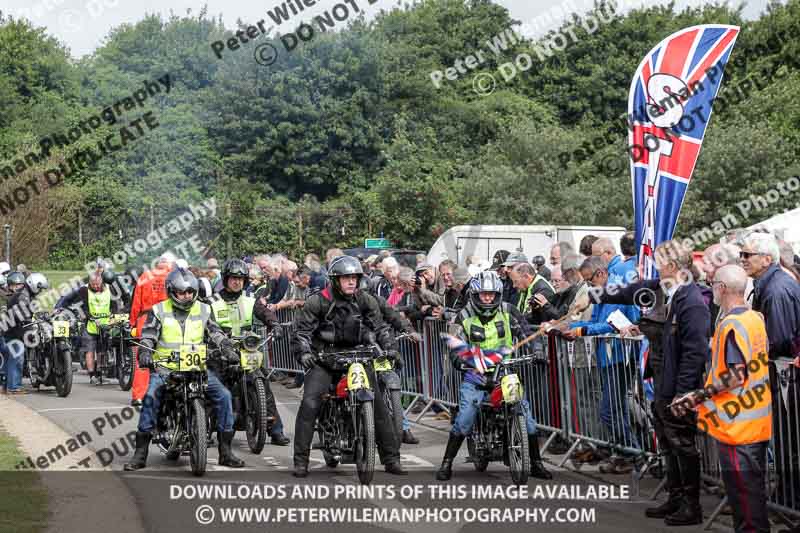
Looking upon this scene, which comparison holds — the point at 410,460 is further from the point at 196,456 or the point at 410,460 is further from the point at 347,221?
the point at 347,221

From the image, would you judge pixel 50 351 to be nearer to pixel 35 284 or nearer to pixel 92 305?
pixel 92 305

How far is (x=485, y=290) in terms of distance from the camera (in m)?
11.1

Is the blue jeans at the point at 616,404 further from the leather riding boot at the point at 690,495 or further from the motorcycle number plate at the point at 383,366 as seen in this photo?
the motorcycle number plate at the point at 383,366

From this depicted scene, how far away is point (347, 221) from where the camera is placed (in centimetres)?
4619

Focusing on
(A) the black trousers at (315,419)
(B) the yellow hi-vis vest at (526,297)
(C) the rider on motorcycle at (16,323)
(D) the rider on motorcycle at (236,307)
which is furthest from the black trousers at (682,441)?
(C) the rider on motorcycle at (16,323)

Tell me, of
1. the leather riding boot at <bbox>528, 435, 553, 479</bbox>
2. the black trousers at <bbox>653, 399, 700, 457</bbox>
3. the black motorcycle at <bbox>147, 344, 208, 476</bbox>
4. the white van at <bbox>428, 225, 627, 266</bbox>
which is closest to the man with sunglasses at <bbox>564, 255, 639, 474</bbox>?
the leather riding boot at <bbox>528, 435, 553, 479</bbox>

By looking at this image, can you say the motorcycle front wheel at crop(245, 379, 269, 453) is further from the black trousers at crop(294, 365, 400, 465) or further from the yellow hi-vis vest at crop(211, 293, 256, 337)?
the black trousers at crop(294, 365, 400, 465)

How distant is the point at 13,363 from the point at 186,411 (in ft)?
29.8

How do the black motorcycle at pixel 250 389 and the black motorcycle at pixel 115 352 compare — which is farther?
the black motorcycle at pixel 115 352

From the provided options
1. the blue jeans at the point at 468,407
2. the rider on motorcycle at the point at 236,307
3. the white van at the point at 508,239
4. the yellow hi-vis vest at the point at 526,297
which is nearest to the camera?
the blue jeans at the point at 468,407

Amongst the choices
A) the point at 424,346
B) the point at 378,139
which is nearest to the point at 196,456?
the point at 424,346

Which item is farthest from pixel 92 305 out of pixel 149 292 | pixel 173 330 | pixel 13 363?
pixel 173 330

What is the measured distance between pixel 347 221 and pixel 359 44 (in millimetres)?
18826

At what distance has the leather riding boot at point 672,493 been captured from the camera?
930 cm
